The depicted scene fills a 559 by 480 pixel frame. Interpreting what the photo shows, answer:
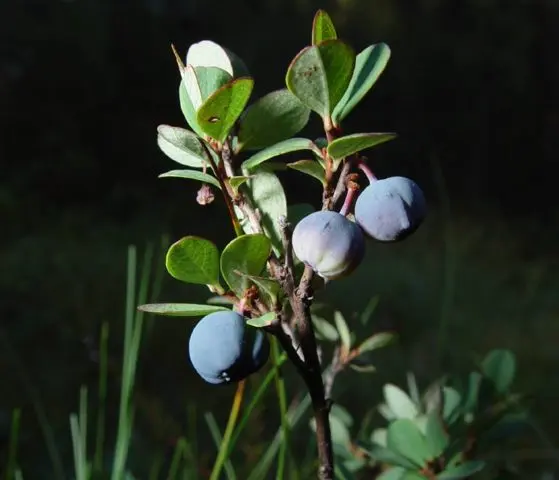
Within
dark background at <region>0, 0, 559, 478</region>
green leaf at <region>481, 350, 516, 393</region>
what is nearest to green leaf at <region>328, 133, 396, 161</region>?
green leaf at <region>481, 350, 516, 393</region>

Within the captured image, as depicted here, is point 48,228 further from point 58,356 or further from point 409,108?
point 409,108

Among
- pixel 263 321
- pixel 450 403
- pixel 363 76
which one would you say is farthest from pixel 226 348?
pixel 450 403

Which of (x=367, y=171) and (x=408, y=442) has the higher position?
(x=367, y=171)

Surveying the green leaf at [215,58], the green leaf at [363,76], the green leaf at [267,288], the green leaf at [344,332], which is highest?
the green leaf at [215,58]

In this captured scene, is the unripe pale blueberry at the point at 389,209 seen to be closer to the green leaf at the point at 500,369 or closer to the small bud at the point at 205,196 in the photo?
the small bud at the point at 205,196

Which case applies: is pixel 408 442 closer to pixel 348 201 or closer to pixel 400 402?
pixel 400 402

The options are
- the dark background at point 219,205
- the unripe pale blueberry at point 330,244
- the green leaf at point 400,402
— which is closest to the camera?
the unripe pale blueberry at point 330,244

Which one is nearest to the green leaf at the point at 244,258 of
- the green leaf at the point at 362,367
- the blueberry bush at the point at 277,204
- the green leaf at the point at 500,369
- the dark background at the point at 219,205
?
the blueberry bush at the point at 277,204
